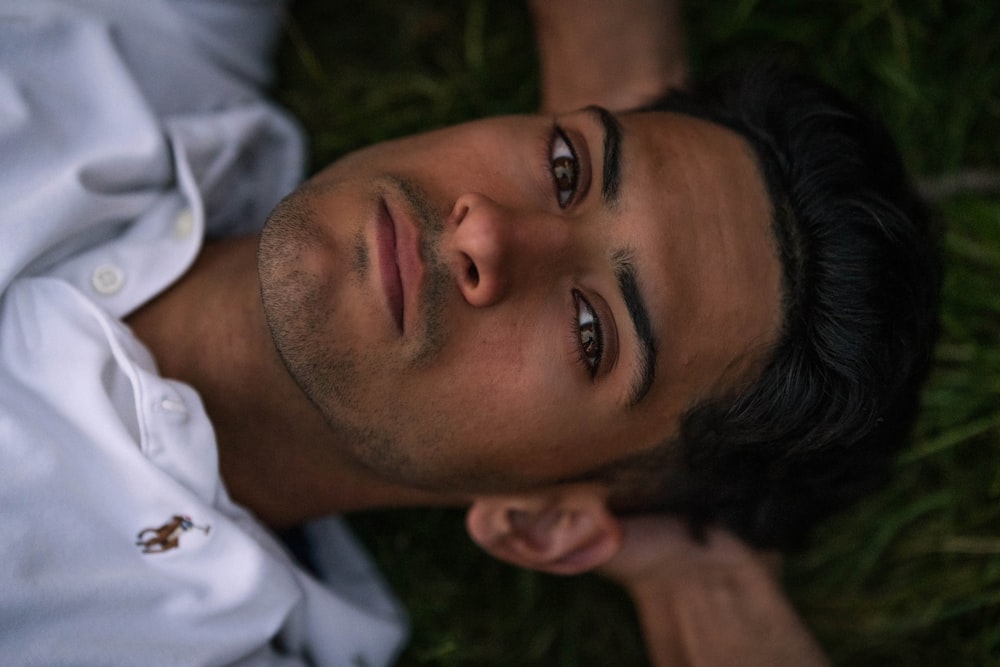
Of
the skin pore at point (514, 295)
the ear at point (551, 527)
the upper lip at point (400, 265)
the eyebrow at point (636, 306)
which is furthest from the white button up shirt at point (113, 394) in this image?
the eyebrow at point (636, 306)

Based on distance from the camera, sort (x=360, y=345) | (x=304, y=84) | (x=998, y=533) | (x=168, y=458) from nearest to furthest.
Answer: (x=360, y=345)
(x=168, y=458)
(x=998, y=533)
(x=304, y=84)

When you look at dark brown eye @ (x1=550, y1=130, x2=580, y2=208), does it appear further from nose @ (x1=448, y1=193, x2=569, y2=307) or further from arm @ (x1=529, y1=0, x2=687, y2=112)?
arm @ (x1=529, y1=0, x2=687, y2=112)

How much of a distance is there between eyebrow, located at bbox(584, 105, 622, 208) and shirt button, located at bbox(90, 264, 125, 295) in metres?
1.69

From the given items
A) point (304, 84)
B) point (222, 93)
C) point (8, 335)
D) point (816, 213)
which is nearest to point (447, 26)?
A: point (304, 84)

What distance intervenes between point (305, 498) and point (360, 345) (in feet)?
3.19

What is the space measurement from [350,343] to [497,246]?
1.73ft

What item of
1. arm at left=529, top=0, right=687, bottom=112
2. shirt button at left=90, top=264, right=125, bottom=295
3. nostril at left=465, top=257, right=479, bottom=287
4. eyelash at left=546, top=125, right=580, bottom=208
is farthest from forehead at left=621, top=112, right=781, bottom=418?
shirt button at left=90, top=264, right=125, bottom=295

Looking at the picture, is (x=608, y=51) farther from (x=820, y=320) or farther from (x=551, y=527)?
(x=551, y=527)

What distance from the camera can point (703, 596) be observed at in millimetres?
3494

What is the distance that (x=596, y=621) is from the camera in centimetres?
404

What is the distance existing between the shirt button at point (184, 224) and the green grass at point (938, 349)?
106cm

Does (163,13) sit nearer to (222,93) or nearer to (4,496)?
(222,93)

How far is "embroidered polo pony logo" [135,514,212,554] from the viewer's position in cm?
269

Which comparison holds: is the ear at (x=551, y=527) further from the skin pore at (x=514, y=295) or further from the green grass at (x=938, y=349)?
the green grass at (x=938, y=349)
